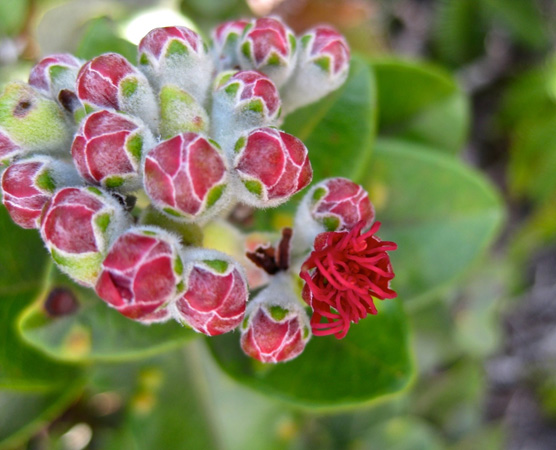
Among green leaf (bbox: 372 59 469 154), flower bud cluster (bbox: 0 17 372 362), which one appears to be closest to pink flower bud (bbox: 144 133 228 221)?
flower bud cluster (bbox: 0 17 372 362)

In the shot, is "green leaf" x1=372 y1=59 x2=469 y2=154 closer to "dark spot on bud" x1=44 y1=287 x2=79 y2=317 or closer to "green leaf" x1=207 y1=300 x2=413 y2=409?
"green leaf" x1=207 y1=300 x2=413 y2=409

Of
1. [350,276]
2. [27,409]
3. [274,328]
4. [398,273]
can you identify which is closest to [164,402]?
[27,409]

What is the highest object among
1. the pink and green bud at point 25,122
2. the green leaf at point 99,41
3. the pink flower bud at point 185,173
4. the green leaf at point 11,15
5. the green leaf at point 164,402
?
the pink flower bud at point 185,173

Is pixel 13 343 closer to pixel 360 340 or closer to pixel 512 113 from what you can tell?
pixel 360 340

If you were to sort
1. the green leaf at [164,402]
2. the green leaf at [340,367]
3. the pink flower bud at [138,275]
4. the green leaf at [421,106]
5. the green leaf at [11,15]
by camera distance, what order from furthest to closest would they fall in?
the green leaf at [11,15] → the green leaf at [421,106] → the green leaf at [164,402] → the green leaf at [340,367] → the pink flower bud at [138,275]

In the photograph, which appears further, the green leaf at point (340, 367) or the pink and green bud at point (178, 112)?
the green leaf at point (340, 367)

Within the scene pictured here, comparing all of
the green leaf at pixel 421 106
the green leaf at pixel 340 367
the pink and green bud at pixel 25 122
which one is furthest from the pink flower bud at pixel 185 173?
the green leaf at pixel 421 106

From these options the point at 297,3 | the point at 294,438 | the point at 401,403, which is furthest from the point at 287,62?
the point at 401,403

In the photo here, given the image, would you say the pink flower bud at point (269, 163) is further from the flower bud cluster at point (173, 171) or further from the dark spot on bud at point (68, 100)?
the dark spot on bud at point (68, 100)
